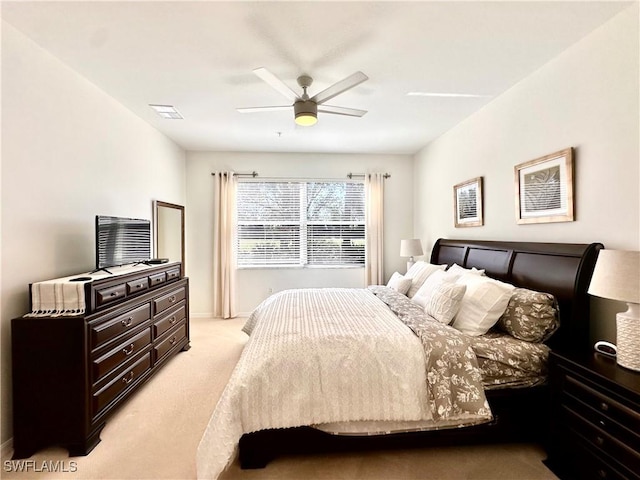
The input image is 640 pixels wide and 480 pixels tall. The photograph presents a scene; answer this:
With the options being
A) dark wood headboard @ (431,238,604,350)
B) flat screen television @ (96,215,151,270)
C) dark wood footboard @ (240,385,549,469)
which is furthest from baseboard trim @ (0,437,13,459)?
dark wood headboard @ (431,238,604,350)

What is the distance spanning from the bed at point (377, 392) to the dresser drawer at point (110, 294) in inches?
44.8

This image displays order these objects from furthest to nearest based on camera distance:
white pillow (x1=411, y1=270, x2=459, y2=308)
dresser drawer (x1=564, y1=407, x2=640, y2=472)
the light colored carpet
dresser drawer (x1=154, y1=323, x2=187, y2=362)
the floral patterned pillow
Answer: dresser drawer (x1=154, y1=323, x2=187, y2=362) < white pillow (x1=411, y1=270, x2=459, y2=308) < the floral patterned pillow < the light colored carpet < dresser drawer (x1=564, y1=407, x2=640, y2=472)

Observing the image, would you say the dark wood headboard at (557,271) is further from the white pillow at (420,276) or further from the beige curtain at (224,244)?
the beige curtain at (224,244)

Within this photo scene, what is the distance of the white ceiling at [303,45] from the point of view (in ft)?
6.25

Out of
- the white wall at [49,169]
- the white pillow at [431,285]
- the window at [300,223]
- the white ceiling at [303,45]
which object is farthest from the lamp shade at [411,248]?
the white wall at [49,169]

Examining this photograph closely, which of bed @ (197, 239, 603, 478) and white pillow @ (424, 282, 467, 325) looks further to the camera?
white pillow @ (424, 282, 467, 325)

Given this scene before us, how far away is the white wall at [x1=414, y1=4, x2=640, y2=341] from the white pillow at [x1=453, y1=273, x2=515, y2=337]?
1.90 ft

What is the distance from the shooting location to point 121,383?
2467mm

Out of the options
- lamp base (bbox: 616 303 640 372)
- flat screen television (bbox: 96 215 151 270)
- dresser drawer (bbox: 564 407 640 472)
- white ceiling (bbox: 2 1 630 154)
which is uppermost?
white ceiling (bbox: 2 1 630 154)

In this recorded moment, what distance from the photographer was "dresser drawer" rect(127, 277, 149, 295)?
262 cm

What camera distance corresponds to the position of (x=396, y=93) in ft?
9.99

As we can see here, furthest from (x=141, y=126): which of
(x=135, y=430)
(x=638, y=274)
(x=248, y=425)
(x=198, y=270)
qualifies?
(x=638, y=274)

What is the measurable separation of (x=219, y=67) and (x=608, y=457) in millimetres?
3523

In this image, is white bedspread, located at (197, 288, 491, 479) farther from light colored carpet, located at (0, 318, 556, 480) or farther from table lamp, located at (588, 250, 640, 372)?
table lamp, located at (588, 250, 640, 372)
